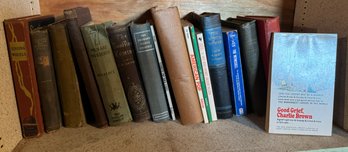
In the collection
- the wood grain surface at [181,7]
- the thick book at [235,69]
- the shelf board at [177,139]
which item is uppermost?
the wood grain surface at [181,7]

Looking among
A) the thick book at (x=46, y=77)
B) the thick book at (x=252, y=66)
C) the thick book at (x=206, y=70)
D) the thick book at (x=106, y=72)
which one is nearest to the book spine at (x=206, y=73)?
the thick book at (x=206, y=70)

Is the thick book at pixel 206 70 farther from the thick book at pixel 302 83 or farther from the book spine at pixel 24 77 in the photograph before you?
the book spine at pixel 24 77

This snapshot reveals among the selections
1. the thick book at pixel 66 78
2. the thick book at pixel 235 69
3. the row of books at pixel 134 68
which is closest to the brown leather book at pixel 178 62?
the row of books at pixel 134 68

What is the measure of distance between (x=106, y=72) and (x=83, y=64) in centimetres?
6

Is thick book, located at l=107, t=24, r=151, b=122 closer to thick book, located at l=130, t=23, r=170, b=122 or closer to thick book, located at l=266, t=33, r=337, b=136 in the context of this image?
thick book, located at l=130, t=23, r=170, b=122

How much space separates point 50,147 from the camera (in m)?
0.65

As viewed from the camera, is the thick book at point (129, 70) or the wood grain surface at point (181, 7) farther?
the wood grain surface at point (181, 7)

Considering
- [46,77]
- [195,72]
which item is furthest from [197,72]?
[46,77]

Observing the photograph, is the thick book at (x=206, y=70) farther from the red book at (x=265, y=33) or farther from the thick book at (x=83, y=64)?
the thick book at (x=83, y=64)

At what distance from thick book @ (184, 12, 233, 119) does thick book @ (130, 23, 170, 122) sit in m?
0.13

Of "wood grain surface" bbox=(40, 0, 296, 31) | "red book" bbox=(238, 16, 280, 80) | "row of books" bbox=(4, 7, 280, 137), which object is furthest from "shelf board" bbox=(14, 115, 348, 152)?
"wood grain surface" bbox=(40, 0, 296, 31)

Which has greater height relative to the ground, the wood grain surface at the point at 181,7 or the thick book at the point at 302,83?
the wood grain surface at the point at 181,7

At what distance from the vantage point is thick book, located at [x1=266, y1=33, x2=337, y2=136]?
0.68 m

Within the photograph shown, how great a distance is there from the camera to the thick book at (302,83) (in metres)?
0.68
